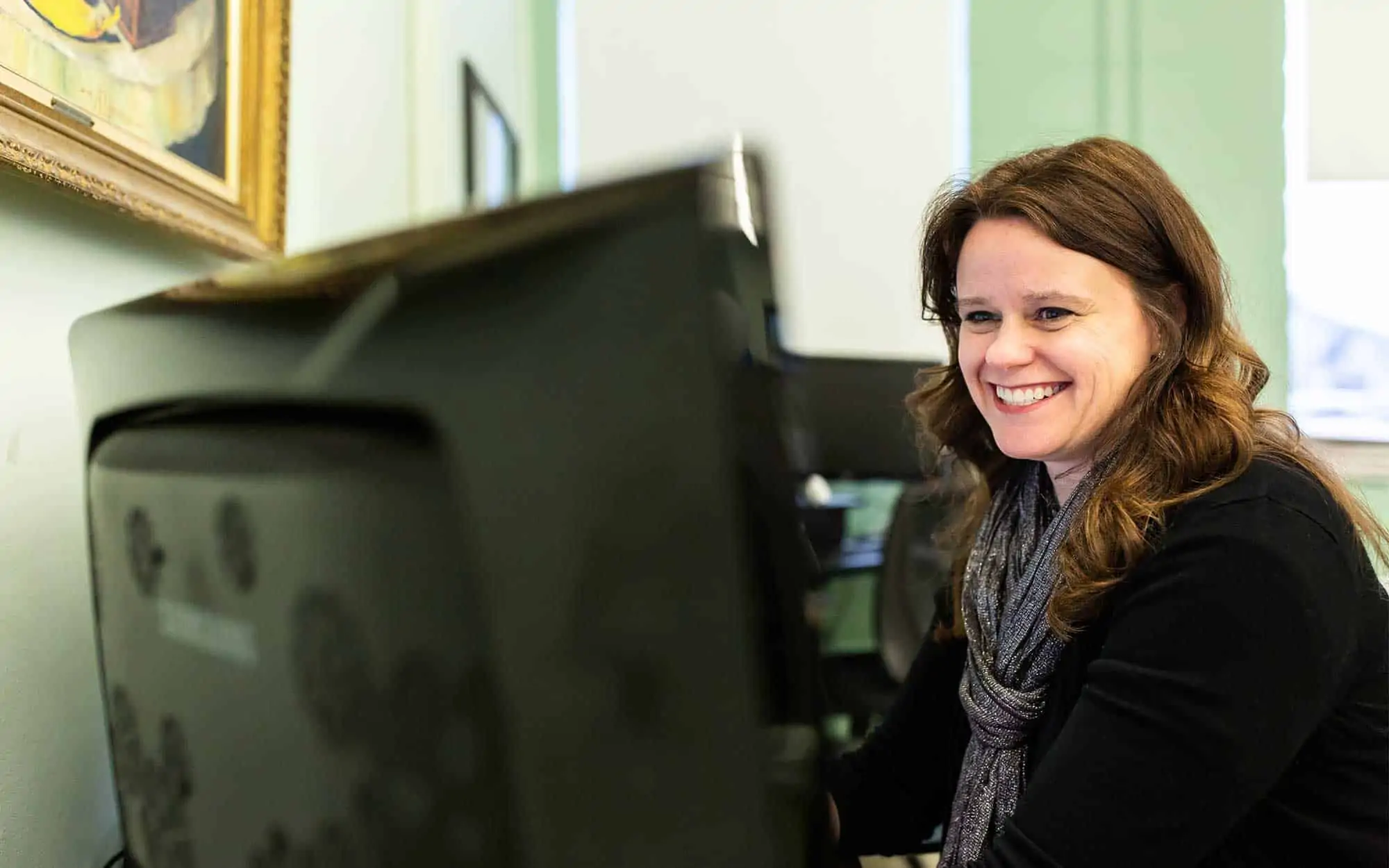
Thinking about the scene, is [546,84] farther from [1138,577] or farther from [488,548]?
[488,548]

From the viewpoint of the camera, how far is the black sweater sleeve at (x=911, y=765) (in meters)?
0.95

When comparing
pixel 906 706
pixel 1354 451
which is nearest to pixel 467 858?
pixel 906 706

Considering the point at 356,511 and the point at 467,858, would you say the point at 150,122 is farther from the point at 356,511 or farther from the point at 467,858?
the point at 467,858

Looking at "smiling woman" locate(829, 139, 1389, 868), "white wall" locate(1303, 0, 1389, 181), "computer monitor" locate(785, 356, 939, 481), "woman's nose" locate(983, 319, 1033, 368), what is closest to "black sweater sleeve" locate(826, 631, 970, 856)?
"smiling woman" locate(829, 139, 1389, 868)

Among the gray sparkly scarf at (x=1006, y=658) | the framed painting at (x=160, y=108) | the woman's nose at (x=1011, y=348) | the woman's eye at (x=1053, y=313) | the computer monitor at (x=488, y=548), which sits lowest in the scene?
the gray sparkly scarf at (x=1006, y=658)

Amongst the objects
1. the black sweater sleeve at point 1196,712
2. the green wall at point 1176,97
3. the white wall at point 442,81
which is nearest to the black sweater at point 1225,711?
the black sweater sleeve at point 1196,712

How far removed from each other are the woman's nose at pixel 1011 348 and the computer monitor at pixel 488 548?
0.55 m

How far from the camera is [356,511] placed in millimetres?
405

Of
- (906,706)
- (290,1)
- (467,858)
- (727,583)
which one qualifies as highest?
(290,1)

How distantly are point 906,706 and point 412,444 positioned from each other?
32.0 inches

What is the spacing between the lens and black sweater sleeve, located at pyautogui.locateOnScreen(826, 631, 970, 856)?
954 mm

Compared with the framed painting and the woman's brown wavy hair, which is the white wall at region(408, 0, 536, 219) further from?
the woman's brown wavy hair

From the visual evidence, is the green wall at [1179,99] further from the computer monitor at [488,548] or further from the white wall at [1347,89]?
the computer monitor at [488,548]

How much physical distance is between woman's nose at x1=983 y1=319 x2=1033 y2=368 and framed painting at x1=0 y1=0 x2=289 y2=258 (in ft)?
2.73
